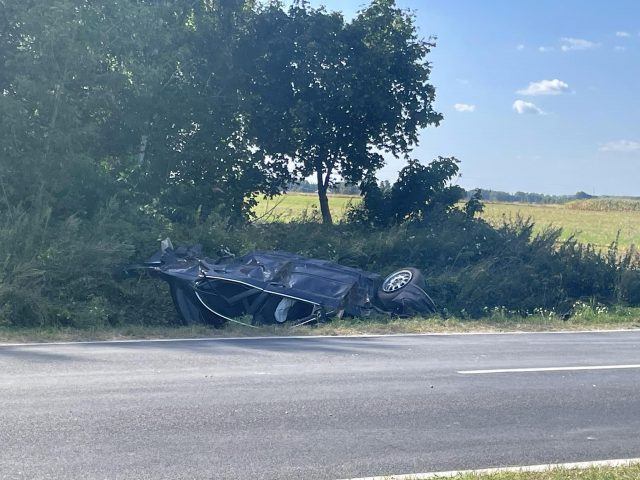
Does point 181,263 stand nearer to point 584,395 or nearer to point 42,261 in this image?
point 42,261

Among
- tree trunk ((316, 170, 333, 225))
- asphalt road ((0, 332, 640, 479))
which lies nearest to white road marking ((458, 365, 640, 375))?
asphalt road ((0, 332, 640, 479))

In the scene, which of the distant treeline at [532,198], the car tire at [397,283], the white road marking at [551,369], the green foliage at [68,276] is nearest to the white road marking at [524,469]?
the white road marking at [551,369]

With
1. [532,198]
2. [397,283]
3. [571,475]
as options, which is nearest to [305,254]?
[397,283]

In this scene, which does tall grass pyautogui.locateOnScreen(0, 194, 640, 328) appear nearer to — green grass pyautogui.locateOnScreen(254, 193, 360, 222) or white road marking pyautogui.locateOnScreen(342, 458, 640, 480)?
green grass pyautogui.locateOnScreen(254, 193, 360, 222)

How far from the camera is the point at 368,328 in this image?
1303 centimetres

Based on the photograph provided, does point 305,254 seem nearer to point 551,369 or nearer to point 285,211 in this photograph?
point 285,211

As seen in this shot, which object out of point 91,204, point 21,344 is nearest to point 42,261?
point 21,344

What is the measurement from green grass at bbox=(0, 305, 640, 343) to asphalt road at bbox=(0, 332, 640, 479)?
0.87 meters

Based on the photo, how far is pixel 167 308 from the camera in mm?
14008

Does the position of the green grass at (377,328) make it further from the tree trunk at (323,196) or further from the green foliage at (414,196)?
the tree trunk at (323,196)

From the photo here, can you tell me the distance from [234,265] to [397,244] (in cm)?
631

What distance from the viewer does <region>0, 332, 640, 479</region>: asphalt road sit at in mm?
5922

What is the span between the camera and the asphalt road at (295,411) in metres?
5.92

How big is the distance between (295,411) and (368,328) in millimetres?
5838
